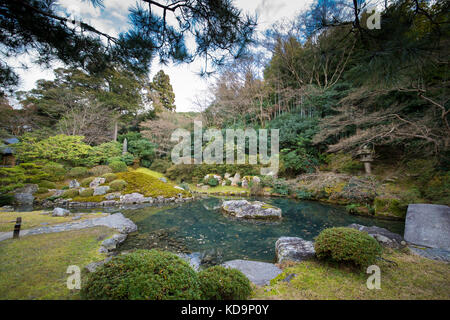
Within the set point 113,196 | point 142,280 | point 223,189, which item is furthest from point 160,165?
point 142,280

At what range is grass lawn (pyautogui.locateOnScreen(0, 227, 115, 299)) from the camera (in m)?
1.81

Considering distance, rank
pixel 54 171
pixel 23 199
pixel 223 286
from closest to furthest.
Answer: pixel 223 286, pixel 23 199, pixel 54 171

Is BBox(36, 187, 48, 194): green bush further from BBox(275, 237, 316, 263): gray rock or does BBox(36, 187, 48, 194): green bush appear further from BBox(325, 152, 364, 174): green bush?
BBox(325, 152, 364, 174): green bush

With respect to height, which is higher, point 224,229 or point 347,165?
point 347,165

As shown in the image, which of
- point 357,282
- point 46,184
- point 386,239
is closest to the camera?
point 357,282

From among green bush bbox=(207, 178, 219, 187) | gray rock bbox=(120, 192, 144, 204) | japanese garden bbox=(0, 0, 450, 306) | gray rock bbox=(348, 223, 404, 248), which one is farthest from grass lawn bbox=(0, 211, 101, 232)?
green bush bbox=(207, 178, 219, 187)

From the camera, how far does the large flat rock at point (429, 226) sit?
330 cm

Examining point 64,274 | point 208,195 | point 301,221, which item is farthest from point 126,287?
point 208,195

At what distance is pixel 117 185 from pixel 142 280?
9.10 m

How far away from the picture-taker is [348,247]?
2.28m

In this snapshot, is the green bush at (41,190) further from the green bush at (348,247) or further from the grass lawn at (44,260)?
the green bush at (348,247)

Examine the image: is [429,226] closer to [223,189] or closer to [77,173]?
[223,189]

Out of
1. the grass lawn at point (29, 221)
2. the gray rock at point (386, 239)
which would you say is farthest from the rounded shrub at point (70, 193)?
the gray rock at point (386, 239)

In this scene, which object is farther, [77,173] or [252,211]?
[77,173]
